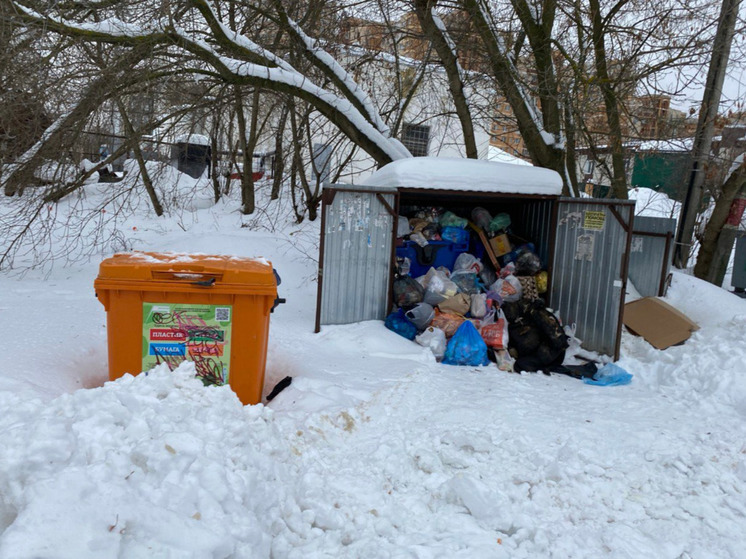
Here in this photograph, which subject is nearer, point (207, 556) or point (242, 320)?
point (207, 556)

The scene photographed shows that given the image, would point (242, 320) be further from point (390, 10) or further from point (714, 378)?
point (390, 10)

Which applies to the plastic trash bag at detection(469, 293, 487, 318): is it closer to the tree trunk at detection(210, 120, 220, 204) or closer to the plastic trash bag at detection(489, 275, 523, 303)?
the plastic trash bag at detection(489, 275, 523, 303)

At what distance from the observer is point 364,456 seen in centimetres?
350

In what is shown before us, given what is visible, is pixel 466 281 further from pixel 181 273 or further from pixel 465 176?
pixel 181 273

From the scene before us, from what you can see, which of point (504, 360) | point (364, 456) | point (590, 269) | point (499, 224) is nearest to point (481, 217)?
point (499, 224)

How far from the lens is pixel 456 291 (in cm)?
655

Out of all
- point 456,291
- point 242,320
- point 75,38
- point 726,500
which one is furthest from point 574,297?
point 75,38

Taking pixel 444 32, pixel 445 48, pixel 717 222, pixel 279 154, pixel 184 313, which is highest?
pixel 444 32

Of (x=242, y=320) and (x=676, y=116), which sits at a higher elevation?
(x=676, y=116)

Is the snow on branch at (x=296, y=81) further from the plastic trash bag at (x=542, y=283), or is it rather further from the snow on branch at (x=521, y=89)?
the plastic trash bag at (x=542, y=283)

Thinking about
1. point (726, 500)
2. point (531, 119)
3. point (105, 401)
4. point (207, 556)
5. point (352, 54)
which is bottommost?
point (726, 500)

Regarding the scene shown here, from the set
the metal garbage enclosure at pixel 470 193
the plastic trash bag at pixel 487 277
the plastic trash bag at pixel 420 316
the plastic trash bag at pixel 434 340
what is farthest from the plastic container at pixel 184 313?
the plastic trash bag at pixel 487 277

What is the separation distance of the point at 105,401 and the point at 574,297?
5.15 m

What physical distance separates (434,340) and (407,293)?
82 cm
